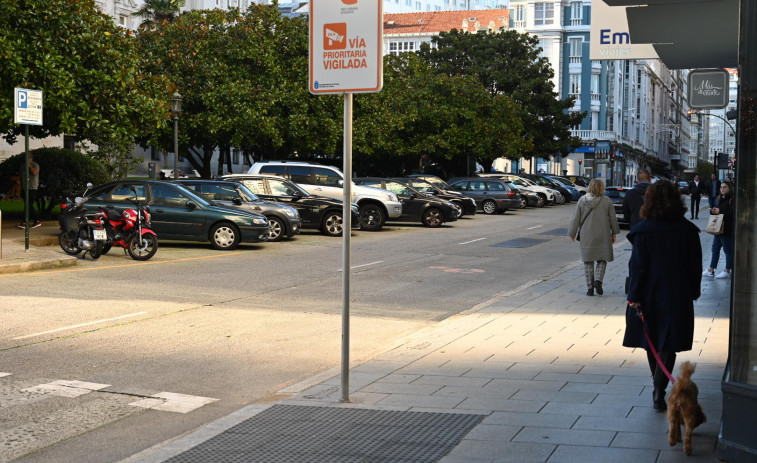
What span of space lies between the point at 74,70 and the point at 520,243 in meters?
11.9

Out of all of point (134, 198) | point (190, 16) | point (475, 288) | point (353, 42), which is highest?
point (190, 16)

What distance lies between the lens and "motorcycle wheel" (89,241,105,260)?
1731 centimetres

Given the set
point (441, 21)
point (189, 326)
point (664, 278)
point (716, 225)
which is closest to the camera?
point (664, 278)

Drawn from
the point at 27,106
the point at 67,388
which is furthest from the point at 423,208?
the point at 67,388

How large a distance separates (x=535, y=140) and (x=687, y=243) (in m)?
58.6

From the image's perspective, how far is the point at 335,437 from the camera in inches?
229

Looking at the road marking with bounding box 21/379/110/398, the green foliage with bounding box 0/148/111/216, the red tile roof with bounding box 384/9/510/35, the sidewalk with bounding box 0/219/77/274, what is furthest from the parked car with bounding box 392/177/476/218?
the red tile roof with bounding box 384/9/510/35

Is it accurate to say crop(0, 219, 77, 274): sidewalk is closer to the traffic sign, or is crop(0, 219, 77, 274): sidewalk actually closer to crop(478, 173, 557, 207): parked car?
the traffic sign

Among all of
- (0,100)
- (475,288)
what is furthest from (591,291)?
(0,100)

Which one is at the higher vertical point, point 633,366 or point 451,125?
point 451,125

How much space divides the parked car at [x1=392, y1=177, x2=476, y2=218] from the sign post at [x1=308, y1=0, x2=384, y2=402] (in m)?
24.5

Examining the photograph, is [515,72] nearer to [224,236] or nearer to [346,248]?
[224,236]

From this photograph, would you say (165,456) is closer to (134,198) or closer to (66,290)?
(66,290)

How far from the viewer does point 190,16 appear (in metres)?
36.3
